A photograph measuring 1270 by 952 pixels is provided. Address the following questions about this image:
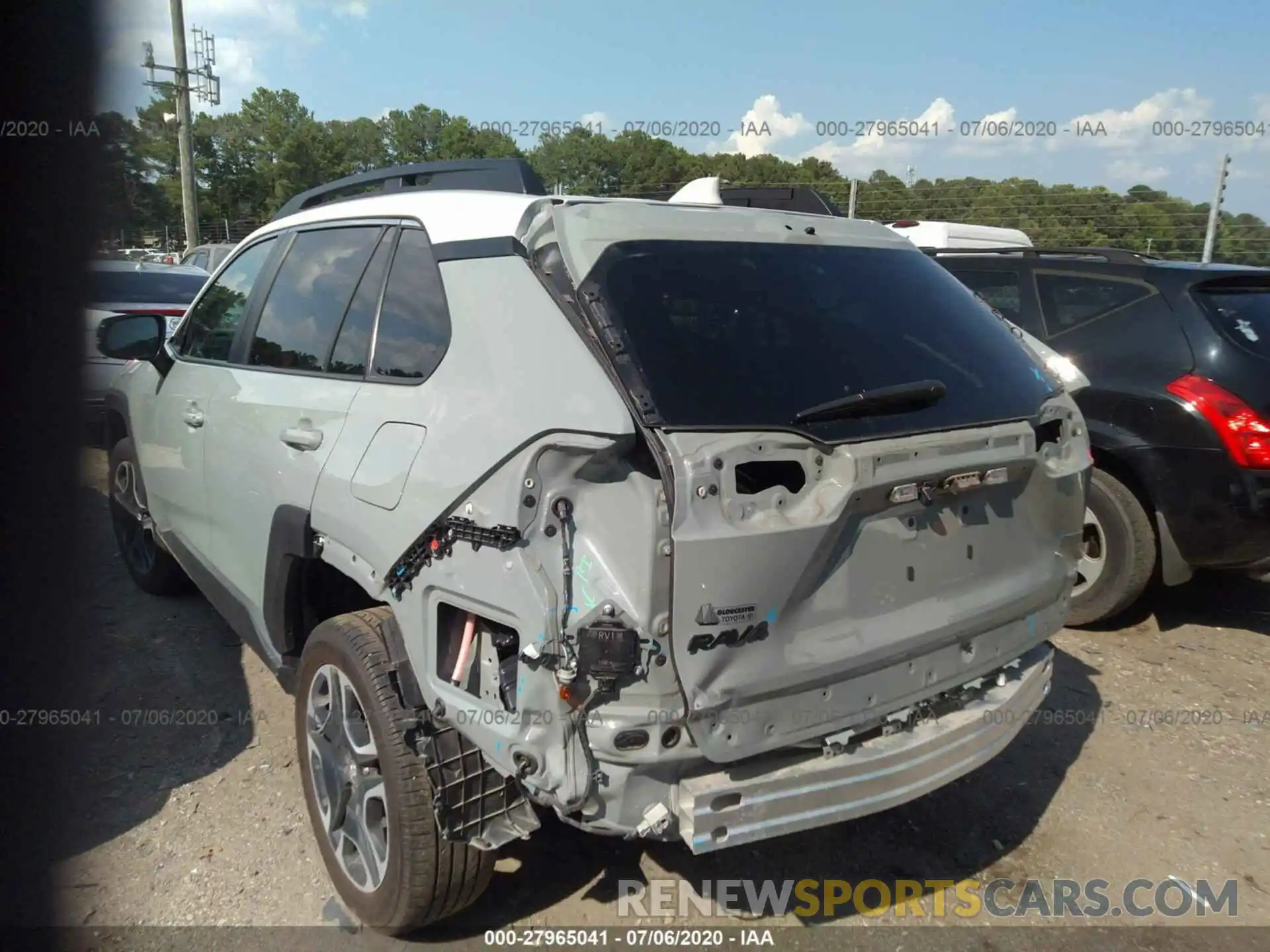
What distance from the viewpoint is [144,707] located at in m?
3.86

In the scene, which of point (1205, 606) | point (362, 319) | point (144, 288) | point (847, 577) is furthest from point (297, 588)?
point (144, 288)

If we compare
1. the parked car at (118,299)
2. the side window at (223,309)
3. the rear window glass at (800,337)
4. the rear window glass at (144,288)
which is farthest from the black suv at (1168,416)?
the rear window glass at (144,288)

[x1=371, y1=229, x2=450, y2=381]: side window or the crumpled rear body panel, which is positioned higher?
[x1=371, y1=229, x2=450, y2=381]: side window

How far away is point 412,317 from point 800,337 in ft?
3.60

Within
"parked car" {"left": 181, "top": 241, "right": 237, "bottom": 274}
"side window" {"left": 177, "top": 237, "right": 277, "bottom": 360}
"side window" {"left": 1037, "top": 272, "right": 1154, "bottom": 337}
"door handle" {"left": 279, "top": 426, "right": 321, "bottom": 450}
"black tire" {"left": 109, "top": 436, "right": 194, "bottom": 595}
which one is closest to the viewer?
"door handle" {"left": 279, "top": 426, "right": 321, "bottom": 450}

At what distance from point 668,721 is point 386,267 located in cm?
166

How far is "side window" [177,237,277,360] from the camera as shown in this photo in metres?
3.65

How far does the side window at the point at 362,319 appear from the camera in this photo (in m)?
2.73

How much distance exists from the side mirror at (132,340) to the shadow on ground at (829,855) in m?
2.84

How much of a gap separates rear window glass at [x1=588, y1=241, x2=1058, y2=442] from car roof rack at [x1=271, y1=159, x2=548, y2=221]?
0.69 metres

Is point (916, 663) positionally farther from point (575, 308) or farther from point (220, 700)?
point (220, 700)

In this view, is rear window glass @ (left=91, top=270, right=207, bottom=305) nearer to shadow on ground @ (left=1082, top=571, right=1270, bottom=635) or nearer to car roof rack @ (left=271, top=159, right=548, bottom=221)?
car roof rack @ (left=271, top=159, right=548, bottom=221)

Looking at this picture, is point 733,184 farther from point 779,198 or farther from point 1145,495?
point 1145,495

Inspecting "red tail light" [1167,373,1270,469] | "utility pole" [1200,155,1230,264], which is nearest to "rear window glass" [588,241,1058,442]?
"red tail light" [1167,373,1270,469]
